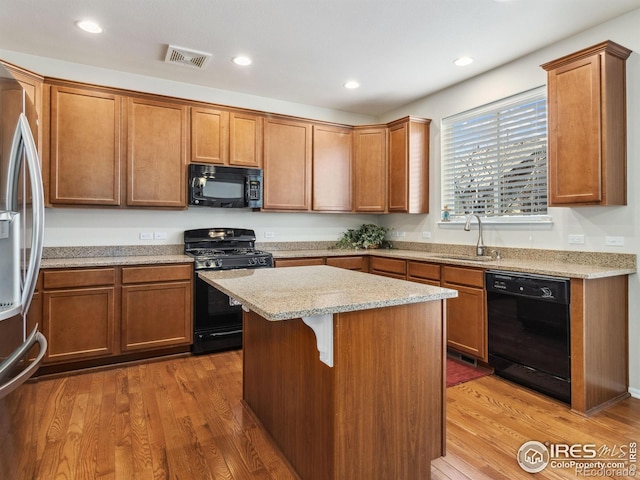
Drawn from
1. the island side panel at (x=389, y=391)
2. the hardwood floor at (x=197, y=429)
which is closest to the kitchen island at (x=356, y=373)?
the island side panel at (x=389, y=391)

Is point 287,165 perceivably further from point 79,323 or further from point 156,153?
point 79,323

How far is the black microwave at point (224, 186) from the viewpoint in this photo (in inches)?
150

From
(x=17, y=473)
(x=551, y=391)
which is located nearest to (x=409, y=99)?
(x=551, y=391)

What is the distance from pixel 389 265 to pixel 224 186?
1.98 metres

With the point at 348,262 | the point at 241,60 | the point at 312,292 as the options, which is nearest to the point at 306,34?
the point at 241,60

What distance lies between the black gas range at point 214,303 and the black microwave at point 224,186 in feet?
1.49

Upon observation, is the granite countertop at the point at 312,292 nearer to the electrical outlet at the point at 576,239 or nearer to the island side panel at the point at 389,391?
the island side panel at the point at 389,391

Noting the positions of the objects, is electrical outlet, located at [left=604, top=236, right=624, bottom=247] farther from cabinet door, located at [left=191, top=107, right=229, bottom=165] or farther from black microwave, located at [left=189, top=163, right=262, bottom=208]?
cabinet door, located at [left=191, top=107, right=229, bottom=165]

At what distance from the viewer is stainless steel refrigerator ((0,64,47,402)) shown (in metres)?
1.22

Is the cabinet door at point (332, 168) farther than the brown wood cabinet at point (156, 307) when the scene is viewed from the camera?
Yes

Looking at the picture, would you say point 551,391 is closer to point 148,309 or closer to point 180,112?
point 148,309

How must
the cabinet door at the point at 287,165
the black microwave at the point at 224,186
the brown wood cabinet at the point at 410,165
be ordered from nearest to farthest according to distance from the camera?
the black microwave at the point at 224,186, the cabinet door at the point at 287,165, the brown wood cabinet at the point at 410,165

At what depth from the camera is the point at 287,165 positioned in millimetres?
4395

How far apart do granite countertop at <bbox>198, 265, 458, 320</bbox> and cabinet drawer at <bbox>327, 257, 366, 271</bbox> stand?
6.29 ft
